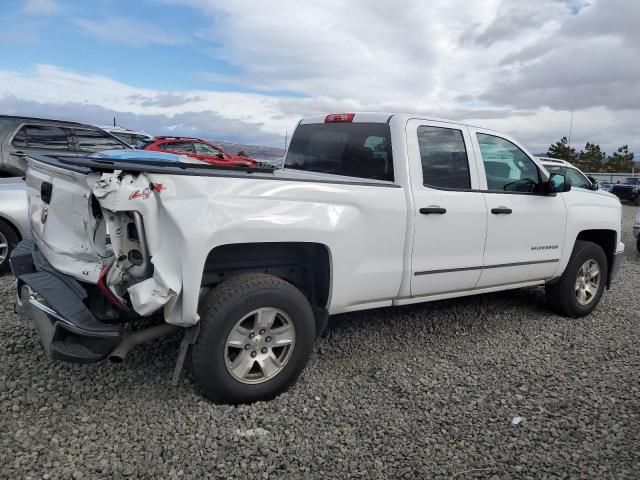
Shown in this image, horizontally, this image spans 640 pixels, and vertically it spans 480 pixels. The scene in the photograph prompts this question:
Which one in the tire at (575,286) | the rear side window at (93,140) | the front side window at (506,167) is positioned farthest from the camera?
the rear side window at (93,140)

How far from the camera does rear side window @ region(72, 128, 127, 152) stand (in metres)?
8.04

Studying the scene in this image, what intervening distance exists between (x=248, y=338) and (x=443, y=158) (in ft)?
6.92

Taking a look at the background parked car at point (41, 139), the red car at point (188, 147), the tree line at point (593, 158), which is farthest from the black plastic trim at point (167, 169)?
the tree line at point (593, 158)

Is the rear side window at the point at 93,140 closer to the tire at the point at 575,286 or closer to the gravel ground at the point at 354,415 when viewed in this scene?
the gravel ground at the point at 354,415

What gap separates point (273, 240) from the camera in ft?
10.0

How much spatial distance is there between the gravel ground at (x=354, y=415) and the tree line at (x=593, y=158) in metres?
60.2

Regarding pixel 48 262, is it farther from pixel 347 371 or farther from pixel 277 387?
pixel 347 371

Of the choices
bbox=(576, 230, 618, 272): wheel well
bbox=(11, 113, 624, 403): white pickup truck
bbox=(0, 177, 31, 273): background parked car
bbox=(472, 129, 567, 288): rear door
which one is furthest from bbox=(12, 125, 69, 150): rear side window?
bbox=(576, 230, 618, 272): wheel well

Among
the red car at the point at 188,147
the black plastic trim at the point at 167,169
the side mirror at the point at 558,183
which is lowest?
the black plastic trim at the point at 167,169

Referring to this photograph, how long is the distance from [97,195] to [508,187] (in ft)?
11.1

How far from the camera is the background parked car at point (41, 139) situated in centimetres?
751

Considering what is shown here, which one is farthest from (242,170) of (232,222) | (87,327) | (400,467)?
(400,467)

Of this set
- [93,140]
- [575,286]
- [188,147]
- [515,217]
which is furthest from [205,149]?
[515,217]

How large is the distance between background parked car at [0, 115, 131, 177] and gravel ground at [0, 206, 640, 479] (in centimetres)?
386
